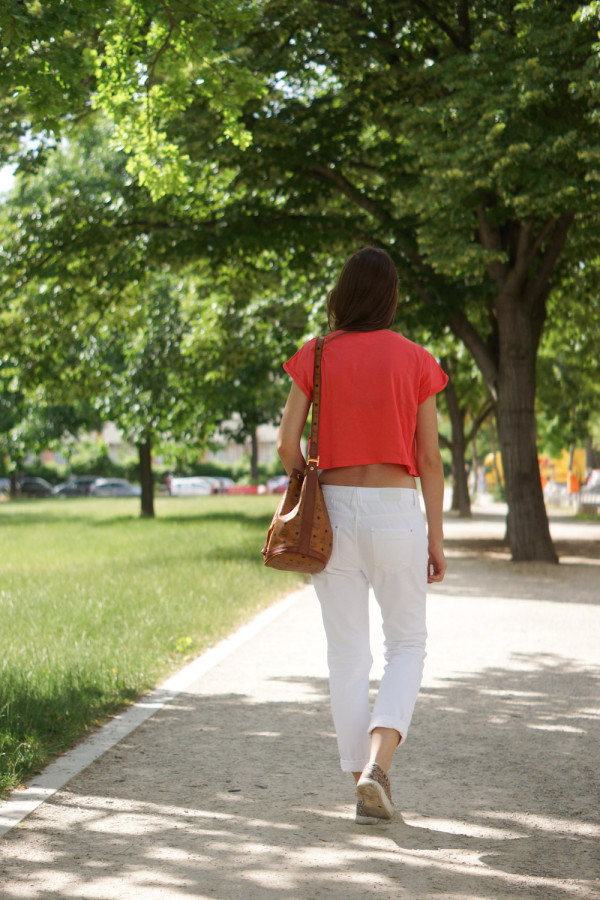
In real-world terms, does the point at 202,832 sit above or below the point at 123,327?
below

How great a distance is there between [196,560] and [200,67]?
7.95m

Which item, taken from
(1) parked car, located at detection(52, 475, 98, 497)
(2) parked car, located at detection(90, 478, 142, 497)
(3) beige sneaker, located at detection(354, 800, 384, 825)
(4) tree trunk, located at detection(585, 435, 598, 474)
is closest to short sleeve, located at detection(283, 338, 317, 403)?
(3) beige sneaker, located at detection(354, 800, 384, 825)

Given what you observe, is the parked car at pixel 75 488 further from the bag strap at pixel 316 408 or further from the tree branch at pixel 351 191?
the bag strap at pixel 316 408

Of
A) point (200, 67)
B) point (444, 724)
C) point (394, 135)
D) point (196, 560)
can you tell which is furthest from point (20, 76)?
point (196, 560)

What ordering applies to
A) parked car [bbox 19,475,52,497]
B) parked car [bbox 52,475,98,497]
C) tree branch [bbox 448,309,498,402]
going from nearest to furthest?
1. tree branch [bbox 448,309,498,402]
2. parked car [bbox 52,475,98,497]
3. parked car [bbox 19,475,52,497]

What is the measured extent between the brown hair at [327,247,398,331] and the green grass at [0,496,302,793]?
2262mm

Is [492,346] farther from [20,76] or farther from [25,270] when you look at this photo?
[20,76]

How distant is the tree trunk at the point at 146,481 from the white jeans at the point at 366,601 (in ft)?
88.2

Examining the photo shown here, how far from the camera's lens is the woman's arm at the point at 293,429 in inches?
155

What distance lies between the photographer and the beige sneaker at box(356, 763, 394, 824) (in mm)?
3742

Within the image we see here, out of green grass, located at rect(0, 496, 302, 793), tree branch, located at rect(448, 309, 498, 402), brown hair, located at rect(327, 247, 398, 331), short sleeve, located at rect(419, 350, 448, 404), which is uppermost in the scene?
tree branch, located at rect(448, 309, 498, 402)

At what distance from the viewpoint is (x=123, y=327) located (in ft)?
60.0

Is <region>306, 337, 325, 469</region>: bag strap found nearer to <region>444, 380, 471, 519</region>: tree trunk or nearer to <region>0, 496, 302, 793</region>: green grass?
<region>0, 496, 302, 793</region>: green grass

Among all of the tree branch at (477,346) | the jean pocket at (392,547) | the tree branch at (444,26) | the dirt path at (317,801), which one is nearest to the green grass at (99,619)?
the dirt path at (317,801)
